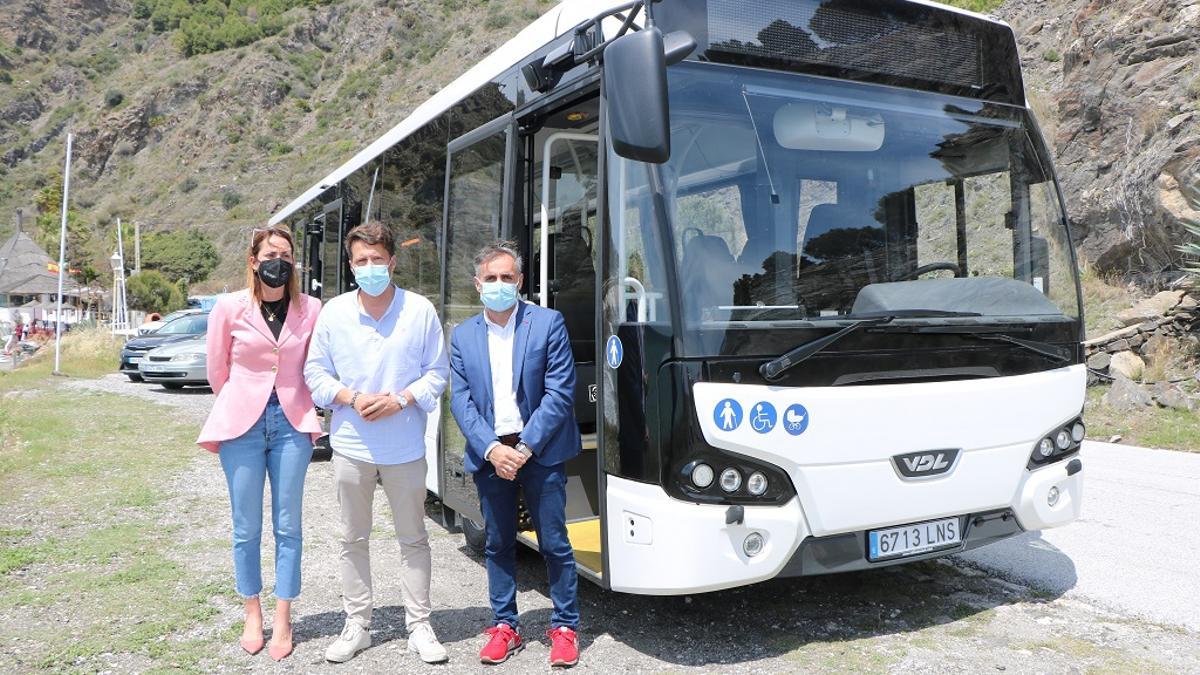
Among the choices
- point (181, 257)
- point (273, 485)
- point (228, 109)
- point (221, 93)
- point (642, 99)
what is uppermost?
point (221, 93)

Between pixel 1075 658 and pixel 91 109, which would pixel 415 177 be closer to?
pixel 1075 658

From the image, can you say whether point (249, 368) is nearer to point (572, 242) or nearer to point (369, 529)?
point (369, 529)

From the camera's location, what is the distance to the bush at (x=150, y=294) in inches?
2071

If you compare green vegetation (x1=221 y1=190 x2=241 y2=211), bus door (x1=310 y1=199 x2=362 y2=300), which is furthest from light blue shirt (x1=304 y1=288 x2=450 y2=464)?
green vegetation (x1=221 y1=190 x2=241 y2=211)

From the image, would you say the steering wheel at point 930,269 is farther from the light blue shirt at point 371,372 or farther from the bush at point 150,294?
the bush at point 150,294

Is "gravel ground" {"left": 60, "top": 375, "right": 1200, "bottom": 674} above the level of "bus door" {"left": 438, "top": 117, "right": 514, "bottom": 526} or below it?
below

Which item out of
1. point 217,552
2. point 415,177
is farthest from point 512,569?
point 415,177

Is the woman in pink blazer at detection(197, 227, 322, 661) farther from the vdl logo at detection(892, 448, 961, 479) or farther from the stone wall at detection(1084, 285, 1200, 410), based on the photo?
the stone wall at detection(1084, 285, 1200, 410)

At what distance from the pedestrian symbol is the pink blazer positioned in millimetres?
1434

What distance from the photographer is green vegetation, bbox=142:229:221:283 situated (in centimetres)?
6806

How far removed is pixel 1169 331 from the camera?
12336mm

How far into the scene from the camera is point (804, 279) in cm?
400

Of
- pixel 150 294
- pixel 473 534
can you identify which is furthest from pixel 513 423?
pixel 150 294

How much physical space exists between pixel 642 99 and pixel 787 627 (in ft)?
8.97
